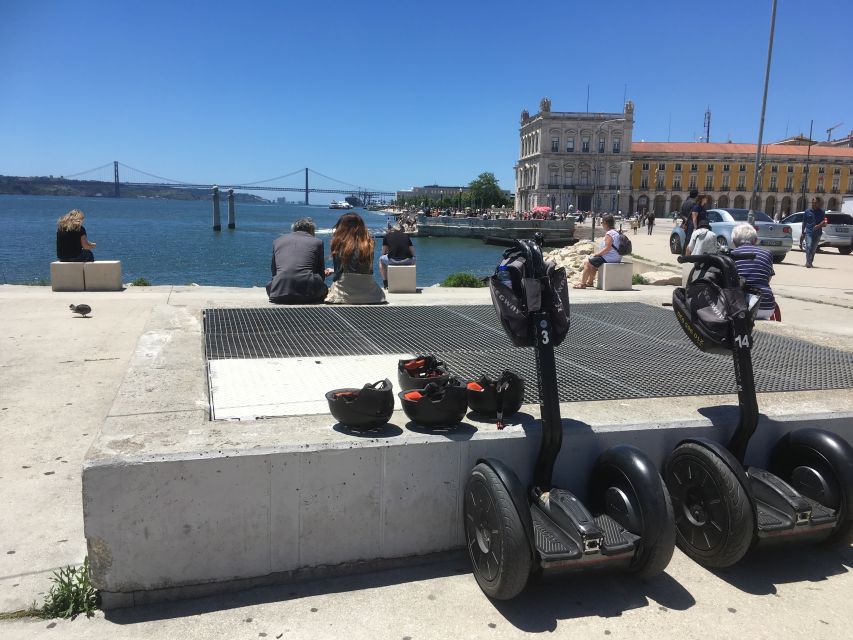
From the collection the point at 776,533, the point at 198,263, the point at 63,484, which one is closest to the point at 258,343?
the point at 63,484

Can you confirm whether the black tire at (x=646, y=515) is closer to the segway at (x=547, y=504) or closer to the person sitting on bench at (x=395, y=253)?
the segway at (x=547, y=504)

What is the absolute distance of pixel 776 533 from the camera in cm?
323

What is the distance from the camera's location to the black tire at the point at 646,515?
10.0 feet

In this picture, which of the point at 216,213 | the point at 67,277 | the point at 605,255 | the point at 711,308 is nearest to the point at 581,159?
the point at 216,213

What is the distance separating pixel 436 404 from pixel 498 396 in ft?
1.36

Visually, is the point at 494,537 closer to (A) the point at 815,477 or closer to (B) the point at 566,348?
(A) the point at 815,477

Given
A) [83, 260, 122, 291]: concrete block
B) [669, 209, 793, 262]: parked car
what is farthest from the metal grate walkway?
[669, 209, 793, 262]: parked car

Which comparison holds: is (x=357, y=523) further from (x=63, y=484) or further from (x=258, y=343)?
(x=258, y=343)

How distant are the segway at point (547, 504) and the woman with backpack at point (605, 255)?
8410 millimetres

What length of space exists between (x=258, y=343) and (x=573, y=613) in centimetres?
384

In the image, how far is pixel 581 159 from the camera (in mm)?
125062

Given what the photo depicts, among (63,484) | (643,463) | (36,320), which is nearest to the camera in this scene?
(643,463)

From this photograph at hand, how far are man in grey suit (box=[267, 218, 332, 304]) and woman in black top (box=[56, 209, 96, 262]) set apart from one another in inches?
167

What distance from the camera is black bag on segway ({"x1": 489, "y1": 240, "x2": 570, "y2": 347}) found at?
3.35 metres
